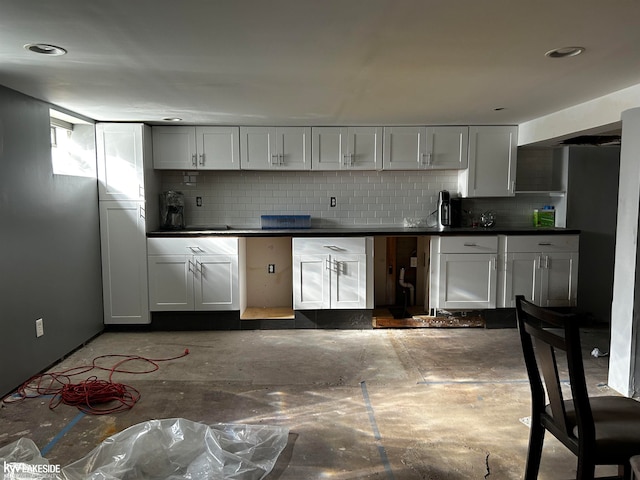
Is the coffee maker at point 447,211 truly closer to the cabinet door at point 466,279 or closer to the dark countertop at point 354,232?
the dark countertop at point 354,232

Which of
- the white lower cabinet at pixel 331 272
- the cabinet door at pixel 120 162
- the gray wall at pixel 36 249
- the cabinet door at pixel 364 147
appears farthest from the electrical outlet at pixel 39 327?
the cabinet door at pixel 364 147

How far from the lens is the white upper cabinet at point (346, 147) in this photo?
15.7ft

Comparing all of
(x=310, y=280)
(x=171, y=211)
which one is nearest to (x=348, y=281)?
(x=310, y=280)

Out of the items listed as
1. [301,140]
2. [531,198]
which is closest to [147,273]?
[301,140]

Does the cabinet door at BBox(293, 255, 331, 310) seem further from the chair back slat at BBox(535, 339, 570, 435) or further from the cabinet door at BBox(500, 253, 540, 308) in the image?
the chair back slat at BBox(535, 339, 570, 435)

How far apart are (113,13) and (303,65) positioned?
108 centimetres

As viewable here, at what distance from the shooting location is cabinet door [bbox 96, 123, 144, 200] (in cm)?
445

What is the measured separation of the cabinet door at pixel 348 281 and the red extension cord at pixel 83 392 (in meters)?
1.96

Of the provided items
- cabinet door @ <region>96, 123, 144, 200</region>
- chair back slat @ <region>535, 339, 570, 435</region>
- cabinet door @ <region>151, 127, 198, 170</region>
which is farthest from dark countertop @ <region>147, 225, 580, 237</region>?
chair back slat @ <region>535, 339, 570, 435</region>

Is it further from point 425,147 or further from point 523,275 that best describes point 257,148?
point 523,275

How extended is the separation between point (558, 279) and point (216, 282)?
3.59 meters

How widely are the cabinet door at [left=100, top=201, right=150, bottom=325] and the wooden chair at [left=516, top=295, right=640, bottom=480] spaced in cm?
379

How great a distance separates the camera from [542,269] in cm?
470

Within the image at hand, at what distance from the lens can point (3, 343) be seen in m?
3.02
